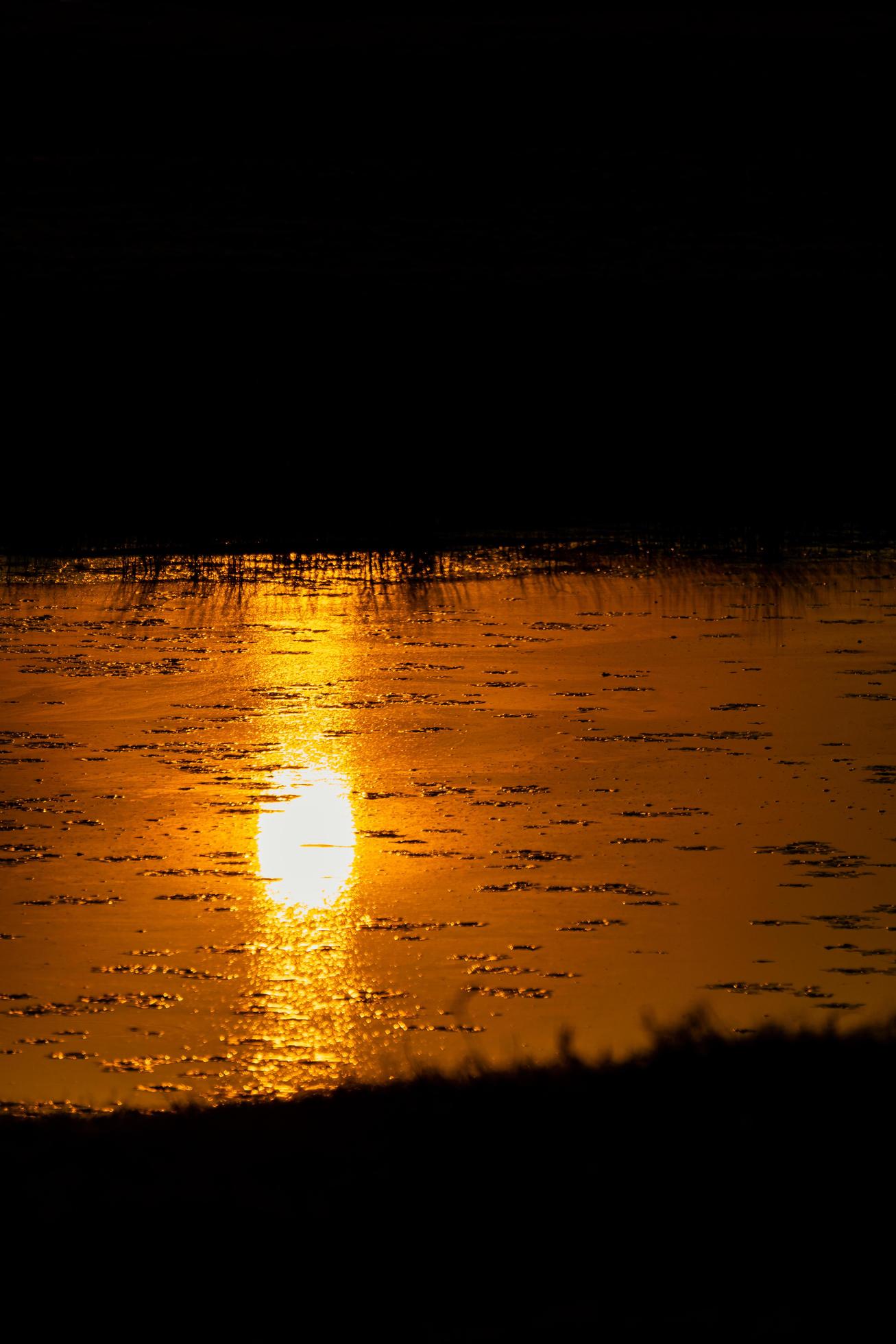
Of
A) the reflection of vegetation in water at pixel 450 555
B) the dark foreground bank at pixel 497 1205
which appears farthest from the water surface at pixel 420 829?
the reflection of vegetation in water at pixel 450 555

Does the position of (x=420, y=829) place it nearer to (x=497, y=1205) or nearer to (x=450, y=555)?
(x=497, y=1205)

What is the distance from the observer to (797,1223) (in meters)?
1.80

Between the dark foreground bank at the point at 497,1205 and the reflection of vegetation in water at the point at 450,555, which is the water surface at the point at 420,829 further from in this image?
the reflection of vegetation in water at the point at 450,555

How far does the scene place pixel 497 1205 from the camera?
71.9 inches

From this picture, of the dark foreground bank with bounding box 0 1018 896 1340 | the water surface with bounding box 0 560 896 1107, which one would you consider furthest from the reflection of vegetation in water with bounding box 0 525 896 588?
the dark foreground bank with bounding box 0 1018 896 1340

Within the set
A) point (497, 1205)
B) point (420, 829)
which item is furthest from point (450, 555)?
point (497, 1205)

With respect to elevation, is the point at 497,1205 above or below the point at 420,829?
below

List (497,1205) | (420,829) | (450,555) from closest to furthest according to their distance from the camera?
1. (497,1205)
2. (420,829)
3. (450,555)

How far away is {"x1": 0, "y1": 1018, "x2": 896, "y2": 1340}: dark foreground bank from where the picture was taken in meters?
1.66

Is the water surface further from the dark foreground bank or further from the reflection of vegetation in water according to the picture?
the reflection of vegetation in water

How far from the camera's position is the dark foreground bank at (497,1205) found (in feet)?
5.44

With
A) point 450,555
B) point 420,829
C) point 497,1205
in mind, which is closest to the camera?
point 497,1205

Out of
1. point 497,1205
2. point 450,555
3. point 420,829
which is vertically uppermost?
point 450,555

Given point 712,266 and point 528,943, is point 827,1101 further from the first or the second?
point 712,266
